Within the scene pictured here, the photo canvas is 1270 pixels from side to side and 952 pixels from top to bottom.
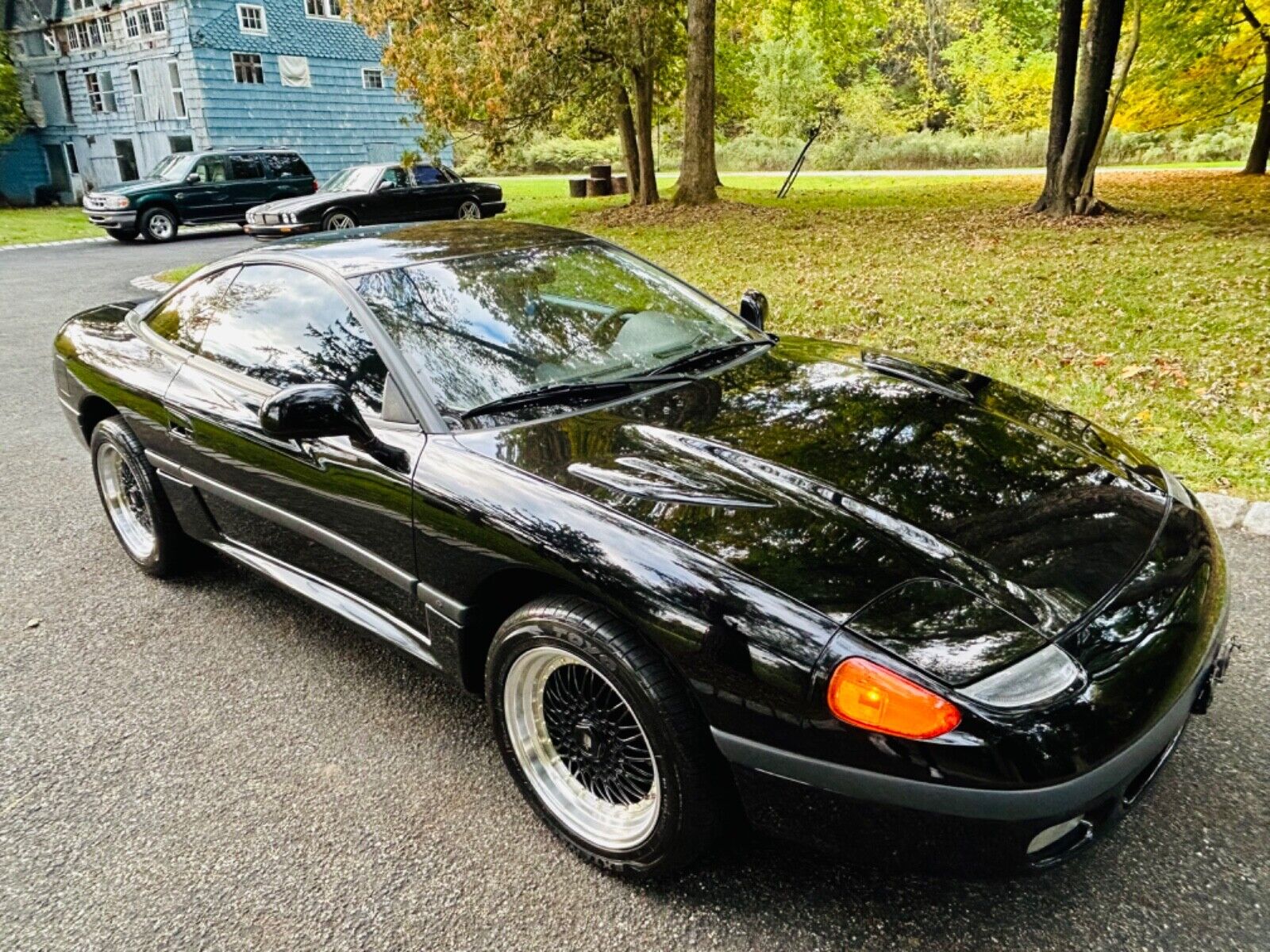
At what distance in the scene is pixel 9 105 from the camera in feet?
87.0

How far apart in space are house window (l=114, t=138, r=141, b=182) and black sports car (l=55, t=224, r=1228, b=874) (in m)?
27.6

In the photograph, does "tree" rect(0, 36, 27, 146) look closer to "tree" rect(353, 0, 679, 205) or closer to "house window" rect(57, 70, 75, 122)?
"house window" rect(57, 70, 75, 122)

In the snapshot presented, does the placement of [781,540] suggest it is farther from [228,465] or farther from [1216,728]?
[228,465]

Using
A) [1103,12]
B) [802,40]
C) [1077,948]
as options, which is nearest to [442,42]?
[1103,12]

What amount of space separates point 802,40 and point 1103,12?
1014 inches

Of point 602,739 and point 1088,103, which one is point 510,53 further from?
point 602,739

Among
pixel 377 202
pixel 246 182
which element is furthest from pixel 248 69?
pixel 377 202

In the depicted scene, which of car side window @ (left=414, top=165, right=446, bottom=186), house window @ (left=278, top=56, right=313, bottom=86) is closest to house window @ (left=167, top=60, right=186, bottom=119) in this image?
house window @ (left=278, top=56, right=313, bottom=86)

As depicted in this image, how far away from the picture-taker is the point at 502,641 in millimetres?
2234

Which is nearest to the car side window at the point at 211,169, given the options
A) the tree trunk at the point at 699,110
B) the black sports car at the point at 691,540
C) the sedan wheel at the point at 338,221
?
the sedan wheel at the point at 338,221

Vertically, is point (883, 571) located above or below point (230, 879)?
above

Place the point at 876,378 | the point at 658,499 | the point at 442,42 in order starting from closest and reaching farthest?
1. the point at 658,499
2. the point at 876,378
3. the point at 442,42

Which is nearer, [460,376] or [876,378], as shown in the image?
[460,376]

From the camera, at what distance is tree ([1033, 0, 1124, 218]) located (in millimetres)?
11914
